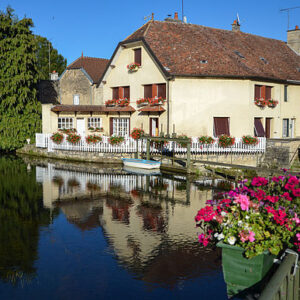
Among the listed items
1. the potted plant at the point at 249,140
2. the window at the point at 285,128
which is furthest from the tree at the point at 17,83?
the window at the point at 285,128

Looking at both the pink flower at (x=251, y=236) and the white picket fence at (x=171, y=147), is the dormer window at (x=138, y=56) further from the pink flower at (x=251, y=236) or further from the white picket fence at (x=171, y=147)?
the pink flower at (x=251, y=236)

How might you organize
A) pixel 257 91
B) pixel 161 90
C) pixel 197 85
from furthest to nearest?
pixel 257 91
pixel 161 90
pixel 197 85

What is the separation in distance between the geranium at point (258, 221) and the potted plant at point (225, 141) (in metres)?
20.7

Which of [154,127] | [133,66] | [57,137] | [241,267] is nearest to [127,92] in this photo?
[133,66]

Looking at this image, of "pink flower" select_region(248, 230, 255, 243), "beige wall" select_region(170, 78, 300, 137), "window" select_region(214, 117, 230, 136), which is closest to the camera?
"pink flower" select_region(248, 230, 255, 243)

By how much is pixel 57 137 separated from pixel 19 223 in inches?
701

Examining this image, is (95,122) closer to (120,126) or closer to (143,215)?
(120,126)

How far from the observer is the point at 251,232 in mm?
4891

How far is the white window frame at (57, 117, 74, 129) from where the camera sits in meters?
31.2

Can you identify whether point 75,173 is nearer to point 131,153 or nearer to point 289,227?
point 131,153

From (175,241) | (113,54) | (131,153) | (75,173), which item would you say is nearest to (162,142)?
(131,153)

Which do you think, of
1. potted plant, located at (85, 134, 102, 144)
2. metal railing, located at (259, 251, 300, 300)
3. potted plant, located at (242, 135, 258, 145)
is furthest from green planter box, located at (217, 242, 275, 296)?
potted plant, located at (85, 134, 102, 144)

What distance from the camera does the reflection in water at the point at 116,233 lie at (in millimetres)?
7793

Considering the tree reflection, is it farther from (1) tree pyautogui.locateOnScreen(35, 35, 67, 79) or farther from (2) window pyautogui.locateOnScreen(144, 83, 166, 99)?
(1) tree pyautogui.locateOnScreen(35, 35, 67, 79)
